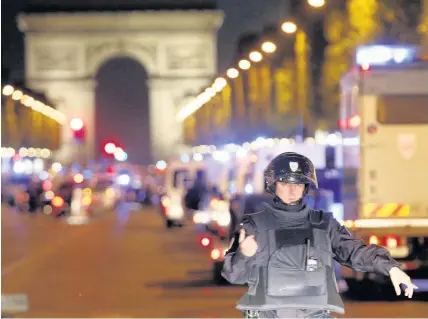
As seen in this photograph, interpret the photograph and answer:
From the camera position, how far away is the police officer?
568 centimetres

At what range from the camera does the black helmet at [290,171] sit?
5.86 metres

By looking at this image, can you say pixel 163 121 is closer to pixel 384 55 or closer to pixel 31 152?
pixel 31 152

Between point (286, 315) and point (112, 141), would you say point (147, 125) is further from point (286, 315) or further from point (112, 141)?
point (286, 315)

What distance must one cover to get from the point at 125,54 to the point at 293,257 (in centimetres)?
9570

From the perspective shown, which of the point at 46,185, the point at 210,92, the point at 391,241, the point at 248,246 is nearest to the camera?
the point at 248,246

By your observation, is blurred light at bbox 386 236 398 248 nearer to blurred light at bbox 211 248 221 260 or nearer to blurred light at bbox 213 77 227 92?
blurred light at bbox 211 248 221 260

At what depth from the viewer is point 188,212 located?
37250 mm

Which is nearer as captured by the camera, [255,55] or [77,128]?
[77,128]

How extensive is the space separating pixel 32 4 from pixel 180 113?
499 inches

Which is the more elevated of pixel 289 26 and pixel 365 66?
pixel 289 26

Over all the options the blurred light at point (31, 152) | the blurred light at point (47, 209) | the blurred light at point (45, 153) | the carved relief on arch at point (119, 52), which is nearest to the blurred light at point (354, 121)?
the blurred light at point (47, 209)

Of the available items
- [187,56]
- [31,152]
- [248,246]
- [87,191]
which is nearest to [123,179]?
[87,191]

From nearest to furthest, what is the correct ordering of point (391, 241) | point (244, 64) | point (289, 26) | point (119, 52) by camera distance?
point (391, 241) < point (289, 26) < point (244, 64) < point (119, 52)

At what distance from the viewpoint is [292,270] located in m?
5.71
